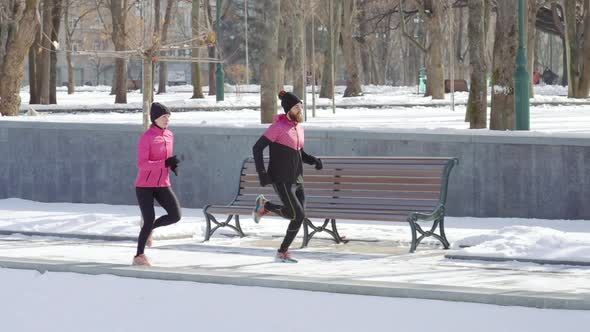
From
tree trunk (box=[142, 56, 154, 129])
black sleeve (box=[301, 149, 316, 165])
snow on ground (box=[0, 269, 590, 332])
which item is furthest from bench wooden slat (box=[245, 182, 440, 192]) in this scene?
snow on ground (box=[0, 269, 590, 332])

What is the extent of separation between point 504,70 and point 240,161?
7.56 metres

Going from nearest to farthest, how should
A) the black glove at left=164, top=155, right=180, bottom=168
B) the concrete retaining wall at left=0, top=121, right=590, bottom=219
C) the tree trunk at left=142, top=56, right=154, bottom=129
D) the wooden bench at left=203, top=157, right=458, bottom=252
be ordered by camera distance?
the black glove at left=164, top=155, right=180, bottom=168, the wooden bench at left=203, top=157, right=458, bottom=252, the concrete retaining wall at left=0, top=121, right=590, bottom=219, the tree trunk at left=142, top=56, right=154, bottom=129

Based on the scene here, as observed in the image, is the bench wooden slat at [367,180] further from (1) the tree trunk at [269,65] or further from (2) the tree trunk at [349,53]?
(2) the tree trunk at [349,53]

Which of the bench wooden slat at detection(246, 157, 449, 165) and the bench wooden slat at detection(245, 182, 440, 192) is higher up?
the bench wooden slat at detection(246, 157, 449, 165)

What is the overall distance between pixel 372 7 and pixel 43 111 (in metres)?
35.7

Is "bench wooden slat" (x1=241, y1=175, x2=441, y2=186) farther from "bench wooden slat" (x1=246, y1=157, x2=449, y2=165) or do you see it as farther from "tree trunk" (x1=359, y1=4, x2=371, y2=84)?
"tree trunk" (x1=359, y1=4, x2=371, y2=84)

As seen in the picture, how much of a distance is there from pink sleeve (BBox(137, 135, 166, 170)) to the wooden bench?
2.01 metres

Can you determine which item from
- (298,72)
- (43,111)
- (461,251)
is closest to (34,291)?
(461,251)

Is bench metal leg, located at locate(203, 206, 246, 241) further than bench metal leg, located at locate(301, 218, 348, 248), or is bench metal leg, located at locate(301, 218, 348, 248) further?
bench metal leg, located at locate(203, 206, 246, 241)

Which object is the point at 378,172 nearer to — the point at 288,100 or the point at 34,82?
the point at 288,100

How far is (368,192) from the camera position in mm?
13117

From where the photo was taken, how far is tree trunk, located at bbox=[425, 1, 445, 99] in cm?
4944

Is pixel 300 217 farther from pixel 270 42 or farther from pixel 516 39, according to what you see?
pixel 270 42

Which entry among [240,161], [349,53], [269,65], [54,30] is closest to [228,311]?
[240,161]
